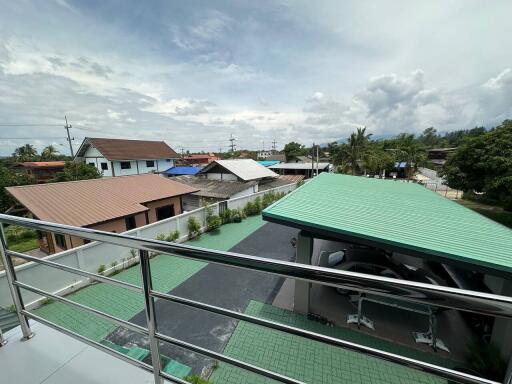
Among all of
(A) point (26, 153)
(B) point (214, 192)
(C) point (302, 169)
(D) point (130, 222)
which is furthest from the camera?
(A) point (26, 153)

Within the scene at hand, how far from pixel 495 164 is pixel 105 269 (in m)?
17.2

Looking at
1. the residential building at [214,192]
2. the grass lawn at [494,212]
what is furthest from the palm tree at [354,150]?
the residential building at [214,192]

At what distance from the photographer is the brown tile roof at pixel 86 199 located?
24.6ft

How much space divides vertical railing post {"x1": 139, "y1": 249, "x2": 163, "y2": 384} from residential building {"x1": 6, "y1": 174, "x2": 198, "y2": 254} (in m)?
6.74

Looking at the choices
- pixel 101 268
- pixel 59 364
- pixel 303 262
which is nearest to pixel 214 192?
pixel 101 268

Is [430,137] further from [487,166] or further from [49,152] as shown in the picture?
[49,152]

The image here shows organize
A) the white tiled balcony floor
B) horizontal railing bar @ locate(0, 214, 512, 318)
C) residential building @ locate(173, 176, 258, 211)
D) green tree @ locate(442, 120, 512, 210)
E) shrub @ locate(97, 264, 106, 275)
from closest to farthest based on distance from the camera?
Answer: horizontal railing bar @ locate(0, 214, 512, 318) → the white tiled balcony floor → shrub @ locate(97, 264, 106, 275) → green tree @ locate(442, 120, 512, 210) → residential building @ locate(173, 176, 258, 211)

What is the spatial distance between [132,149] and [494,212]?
3238cm

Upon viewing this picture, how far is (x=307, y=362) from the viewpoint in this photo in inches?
145

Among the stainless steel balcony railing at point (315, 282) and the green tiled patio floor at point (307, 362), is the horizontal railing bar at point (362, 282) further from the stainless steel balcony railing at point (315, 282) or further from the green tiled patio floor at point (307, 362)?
the green tiled patio floor at point (307, 362)

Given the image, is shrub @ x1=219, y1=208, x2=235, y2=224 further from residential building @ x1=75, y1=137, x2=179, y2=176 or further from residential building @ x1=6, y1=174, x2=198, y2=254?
residential building @ x1=75, y1=137, x2=179, y2=176

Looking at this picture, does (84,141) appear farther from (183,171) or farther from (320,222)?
(320,222)

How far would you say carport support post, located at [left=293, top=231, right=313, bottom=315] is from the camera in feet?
14.9

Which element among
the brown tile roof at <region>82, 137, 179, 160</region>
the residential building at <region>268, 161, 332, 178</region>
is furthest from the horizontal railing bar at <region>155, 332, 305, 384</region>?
the residential building at <region>268, 161, 332, 178</region>
